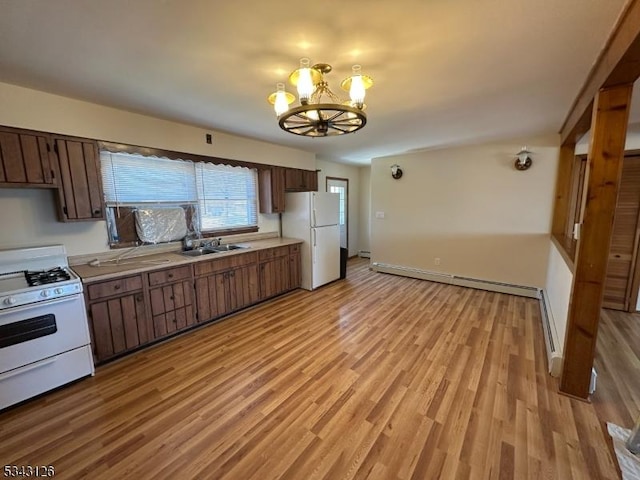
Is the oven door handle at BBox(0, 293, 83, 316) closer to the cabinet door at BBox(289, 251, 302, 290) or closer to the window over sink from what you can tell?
the window over sink

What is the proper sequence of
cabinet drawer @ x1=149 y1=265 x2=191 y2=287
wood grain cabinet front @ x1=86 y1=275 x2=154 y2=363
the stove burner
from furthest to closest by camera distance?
cabinet drawer @ x1=149 y1=265 x2=191 y2=287 < wood grain cabinet front @ x1=86 y1=275 x2=154 y2=363 < the stove burner

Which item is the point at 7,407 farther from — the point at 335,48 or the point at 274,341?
the point at 335,48

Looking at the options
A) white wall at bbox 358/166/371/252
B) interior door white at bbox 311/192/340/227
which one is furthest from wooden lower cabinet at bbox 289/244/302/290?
white wall at bbox 358/166/371/252

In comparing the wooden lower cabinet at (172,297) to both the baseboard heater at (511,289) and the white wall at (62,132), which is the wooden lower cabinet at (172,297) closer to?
the white wall at (62,132)

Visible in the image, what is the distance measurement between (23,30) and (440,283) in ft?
A: 17.5

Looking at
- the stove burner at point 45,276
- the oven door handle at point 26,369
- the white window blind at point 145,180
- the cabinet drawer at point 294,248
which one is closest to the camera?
the oven door handle at point 26,369

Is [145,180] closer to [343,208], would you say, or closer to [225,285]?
[225,285]

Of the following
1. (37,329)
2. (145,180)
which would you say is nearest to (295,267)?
(145,180)

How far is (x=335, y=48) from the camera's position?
1637 millimetres

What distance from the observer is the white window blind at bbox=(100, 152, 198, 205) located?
9.17 ft

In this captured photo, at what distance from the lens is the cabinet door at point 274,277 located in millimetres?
3771

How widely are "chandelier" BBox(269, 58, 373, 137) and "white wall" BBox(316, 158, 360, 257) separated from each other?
385 centimetres

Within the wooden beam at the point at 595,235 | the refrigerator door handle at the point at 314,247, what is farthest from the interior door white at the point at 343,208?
the wooden beam at the point at 595,235

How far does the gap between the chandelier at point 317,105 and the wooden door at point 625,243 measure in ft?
12.4
